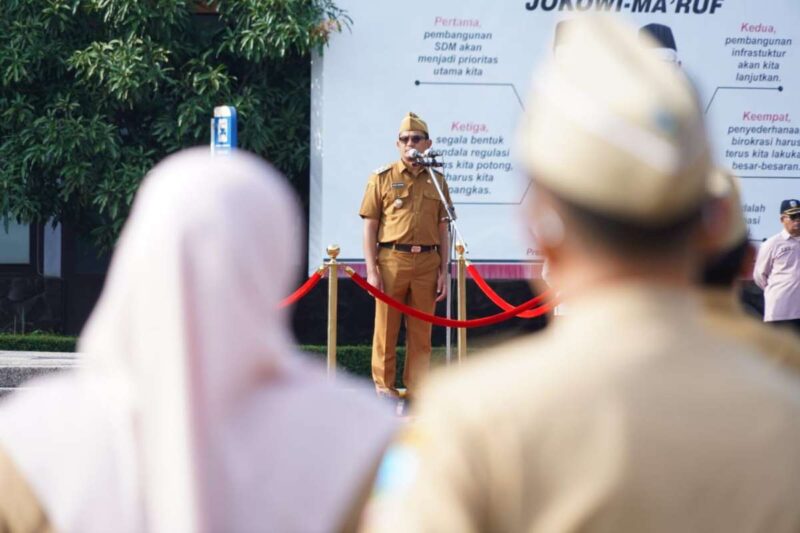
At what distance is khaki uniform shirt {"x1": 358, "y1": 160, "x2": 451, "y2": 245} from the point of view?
32.7ft

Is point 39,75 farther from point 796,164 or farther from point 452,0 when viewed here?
point 796,164

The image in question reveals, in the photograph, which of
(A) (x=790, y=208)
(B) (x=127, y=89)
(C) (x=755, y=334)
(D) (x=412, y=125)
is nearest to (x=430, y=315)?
(D) (x=412, y=125)

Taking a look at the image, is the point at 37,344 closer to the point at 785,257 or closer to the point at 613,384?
the point at 785,257

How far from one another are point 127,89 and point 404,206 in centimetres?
326

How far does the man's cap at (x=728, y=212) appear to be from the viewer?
1.86 meters

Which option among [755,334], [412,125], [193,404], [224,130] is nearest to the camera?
[193,404]

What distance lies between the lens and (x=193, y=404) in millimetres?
1696

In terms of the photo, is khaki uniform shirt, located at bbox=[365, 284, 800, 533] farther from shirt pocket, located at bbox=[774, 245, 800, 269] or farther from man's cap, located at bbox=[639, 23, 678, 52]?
man's cap, located at bbox=[639, 23, 678, 52]

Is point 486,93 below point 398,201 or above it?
above

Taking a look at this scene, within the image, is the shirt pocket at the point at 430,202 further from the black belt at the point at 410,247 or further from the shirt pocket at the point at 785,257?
the shirt pocket at the point at 785,257

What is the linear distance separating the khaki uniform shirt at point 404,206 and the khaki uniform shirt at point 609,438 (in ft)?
27.3

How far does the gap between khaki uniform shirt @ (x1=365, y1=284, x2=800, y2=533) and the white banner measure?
10291mm

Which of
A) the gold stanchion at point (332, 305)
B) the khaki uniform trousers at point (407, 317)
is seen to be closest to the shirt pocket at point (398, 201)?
the khaki uniform trousers at point (407, 317)

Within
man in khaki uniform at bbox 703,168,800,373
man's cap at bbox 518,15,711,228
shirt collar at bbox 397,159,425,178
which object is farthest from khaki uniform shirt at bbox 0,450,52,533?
shirt collar at bbox 397,159,425,178
